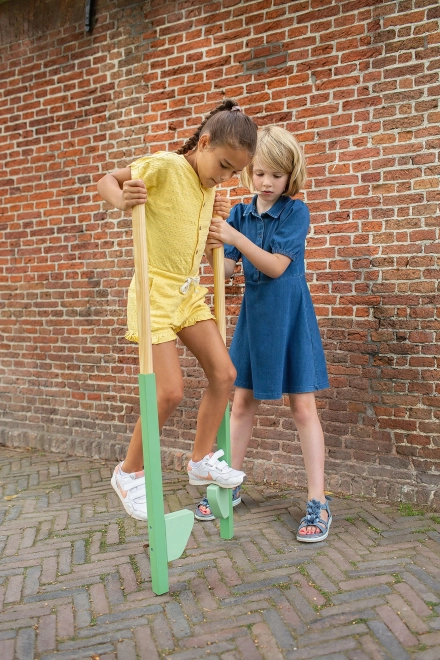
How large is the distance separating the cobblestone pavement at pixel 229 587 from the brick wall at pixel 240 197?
0.61 meters

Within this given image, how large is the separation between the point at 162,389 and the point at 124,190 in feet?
2.78

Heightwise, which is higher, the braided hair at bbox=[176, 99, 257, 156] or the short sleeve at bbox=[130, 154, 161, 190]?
the braided hair at bbox=[176, 99, 257, 156]

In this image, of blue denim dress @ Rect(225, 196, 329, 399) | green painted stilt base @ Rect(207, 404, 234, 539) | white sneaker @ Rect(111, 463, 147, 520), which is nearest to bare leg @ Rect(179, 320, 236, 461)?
green painted stilt base @ Rect(207, 404, 234, 539)

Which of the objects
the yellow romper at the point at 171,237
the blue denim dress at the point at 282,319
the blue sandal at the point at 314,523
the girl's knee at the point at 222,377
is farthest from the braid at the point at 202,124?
the blue sandal at the point at 314,523

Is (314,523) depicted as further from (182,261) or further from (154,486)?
(182,261)

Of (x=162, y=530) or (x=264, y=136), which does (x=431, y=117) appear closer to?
(x=264, y=136)

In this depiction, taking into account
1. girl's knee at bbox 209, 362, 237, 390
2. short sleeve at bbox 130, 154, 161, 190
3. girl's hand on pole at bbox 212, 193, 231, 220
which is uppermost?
short sleeve at bbox 130, 154, 161, 190

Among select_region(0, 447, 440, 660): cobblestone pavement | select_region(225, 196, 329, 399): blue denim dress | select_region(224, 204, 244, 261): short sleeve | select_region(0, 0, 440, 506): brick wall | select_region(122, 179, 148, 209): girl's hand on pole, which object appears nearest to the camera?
select_region(0, 447, 440, 660): cobblestone pavement

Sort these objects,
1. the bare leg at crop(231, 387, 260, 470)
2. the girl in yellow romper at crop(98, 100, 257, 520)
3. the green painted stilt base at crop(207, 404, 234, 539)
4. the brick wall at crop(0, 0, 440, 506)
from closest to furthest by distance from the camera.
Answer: the girl in yellow romper at crop(98, 100, 257, 520)
the green painted stilt base at crop(207, 404, 234, 539)
the bare leg at crop(231, 387, 260, 470)
the brick wall at crop(0, 0, 440, 506)

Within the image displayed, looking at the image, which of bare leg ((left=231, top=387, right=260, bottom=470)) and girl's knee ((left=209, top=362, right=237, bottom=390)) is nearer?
girl's knee ((left=209, top=362, right=237, bottom=390))

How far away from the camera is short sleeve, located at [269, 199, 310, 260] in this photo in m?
3.10

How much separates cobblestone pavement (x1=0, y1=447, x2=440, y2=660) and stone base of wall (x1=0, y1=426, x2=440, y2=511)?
4.6 inches

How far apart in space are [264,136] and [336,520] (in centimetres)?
209

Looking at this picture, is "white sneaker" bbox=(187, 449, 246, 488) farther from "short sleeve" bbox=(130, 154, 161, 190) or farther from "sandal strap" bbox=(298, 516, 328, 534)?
"short sleeve" bbox=(130, 154, 161, 190)
